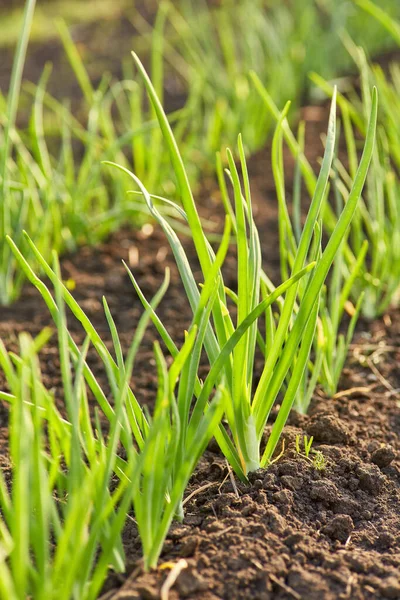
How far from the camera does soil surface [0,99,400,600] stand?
1.15 meters

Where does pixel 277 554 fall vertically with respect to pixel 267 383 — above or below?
below

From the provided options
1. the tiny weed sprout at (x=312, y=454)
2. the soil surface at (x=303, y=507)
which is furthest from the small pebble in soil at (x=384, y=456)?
the tiny weed sprout at (x=312, y=454)

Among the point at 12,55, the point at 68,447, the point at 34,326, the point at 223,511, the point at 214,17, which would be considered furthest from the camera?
the point at 214,17

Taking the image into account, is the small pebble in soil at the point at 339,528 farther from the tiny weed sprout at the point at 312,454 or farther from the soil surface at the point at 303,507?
the tiny weed sprout at the point at 312,454

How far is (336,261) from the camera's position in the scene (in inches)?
68.9

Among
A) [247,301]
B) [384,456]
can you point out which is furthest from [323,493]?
[247,301]

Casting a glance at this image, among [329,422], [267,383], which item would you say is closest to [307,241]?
[267,383]

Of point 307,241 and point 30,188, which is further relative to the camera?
point 30,188

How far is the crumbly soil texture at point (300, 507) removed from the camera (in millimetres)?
1145

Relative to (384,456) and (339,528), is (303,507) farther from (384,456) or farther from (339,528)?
(384,456)

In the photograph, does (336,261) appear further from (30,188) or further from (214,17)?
(214,17)

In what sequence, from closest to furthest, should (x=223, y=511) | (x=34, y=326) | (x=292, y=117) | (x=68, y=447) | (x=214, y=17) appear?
1. (x=68, y=447)
2. (x=223, y=511)
3. (x=34, y=326)
4. (x=292, y=117)
5. (x=214, y=17)

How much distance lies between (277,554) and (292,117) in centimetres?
246

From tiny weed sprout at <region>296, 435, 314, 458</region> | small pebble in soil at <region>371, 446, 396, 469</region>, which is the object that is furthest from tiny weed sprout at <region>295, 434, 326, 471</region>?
small pebble in soil at <region>371, 446, 396, 469</region>
